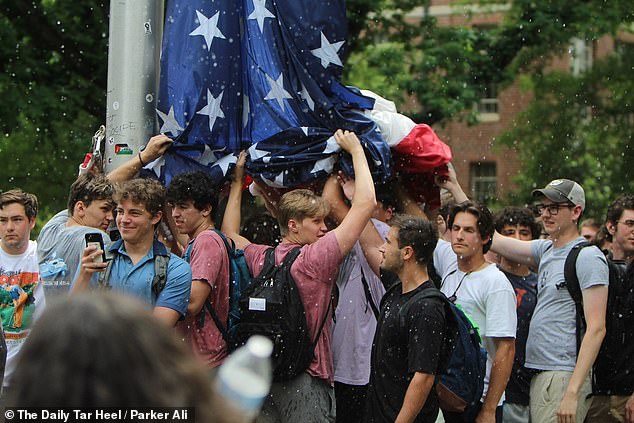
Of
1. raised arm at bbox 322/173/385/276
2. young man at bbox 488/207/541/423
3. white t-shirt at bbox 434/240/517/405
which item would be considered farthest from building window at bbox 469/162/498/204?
raised arm at bbox 322/173/385/276

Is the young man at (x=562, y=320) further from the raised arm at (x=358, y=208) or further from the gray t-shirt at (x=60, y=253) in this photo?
the gray t-shirt at (x=60, y=253)

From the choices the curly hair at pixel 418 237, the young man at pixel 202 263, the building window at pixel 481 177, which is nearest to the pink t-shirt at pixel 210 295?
the young man at pixel 202 263

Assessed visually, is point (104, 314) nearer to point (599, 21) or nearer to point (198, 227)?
point (198, 227)

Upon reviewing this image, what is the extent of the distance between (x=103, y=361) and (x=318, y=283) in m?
4.01

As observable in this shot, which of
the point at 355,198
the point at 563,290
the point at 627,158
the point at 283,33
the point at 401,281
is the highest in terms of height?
the point at 283,33

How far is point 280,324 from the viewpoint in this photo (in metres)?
5.70

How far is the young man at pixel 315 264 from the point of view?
569 cm

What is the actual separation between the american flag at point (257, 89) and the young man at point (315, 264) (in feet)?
0.73

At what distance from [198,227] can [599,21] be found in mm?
11907

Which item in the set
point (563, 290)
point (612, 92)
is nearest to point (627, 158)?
point (612, 92)

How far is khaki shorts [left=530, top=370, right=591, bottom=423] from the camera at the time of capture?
6355 millimetres

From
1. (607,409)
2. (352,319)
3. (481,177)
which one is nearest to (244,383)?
(352,319)

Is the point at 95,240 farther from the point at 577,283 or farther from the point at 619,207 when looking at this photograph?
the point at 619,207

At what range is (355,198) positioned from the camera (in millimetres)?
5719
